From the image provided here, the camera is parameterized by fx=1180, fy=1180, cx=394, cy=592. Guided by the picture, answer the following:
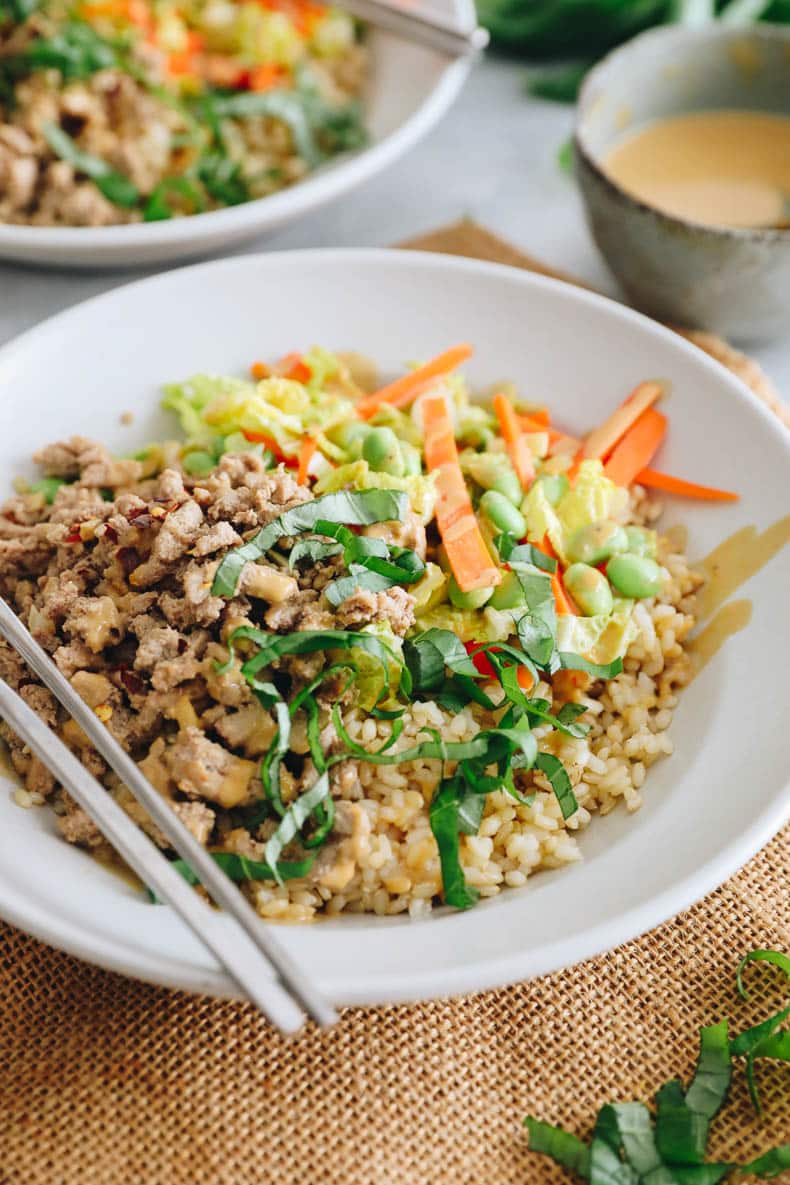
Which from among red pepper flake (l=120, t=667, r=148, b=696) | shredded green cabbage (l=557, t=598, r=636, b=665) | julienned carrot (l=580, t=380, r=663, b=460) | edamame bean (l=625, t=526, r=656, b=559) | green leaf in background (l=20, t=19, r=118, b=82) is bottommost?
red pepper flake (l=120, t=667, r=148, b=696)

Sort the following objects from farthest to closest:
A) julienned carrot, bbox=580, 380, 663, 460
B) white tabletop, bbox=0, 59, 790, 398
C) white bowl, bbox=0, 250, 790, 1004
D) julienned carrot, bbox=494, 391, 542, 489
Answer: white tabletop, bbox=0, 59, 790, 398 < julienned carrot, bbox=580, 380, 663, 460 < julienned carrot, bbox=494, 391, 542, 489 < white bowl, bbox=0, 250, 790, 1004

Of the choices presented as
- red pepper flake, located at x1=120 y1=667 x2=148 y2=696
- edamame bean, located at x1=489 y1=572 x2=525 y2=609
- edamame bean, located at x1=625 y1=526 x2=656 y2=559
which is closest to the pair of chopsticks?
red pepper flake, located at x1=120 y1=667 x2=148 y2=696

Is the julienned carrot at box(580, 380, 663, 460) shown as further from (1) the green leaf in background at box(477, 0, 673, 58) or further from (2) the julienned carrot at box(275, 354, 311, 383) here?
(1) the green leaf in background at box(477, 0, 673, 58)

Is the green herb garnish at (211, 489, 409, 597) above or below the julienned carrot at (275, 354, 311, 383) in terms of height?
above

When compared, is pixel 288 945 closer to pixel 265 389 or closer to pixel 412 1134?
pixel 412 1134

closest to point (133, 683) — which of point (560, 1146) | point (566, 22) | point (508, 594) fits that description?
point (508, 594)

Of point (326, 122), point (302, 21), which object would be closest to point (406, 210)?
point (326, 122)

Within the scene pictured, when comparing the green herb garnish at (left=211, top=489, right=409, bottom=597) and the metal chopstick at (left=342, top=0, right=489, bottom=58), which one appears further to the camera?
the metal chopstick at (left=342, top=0, right=489, bottom=58)
